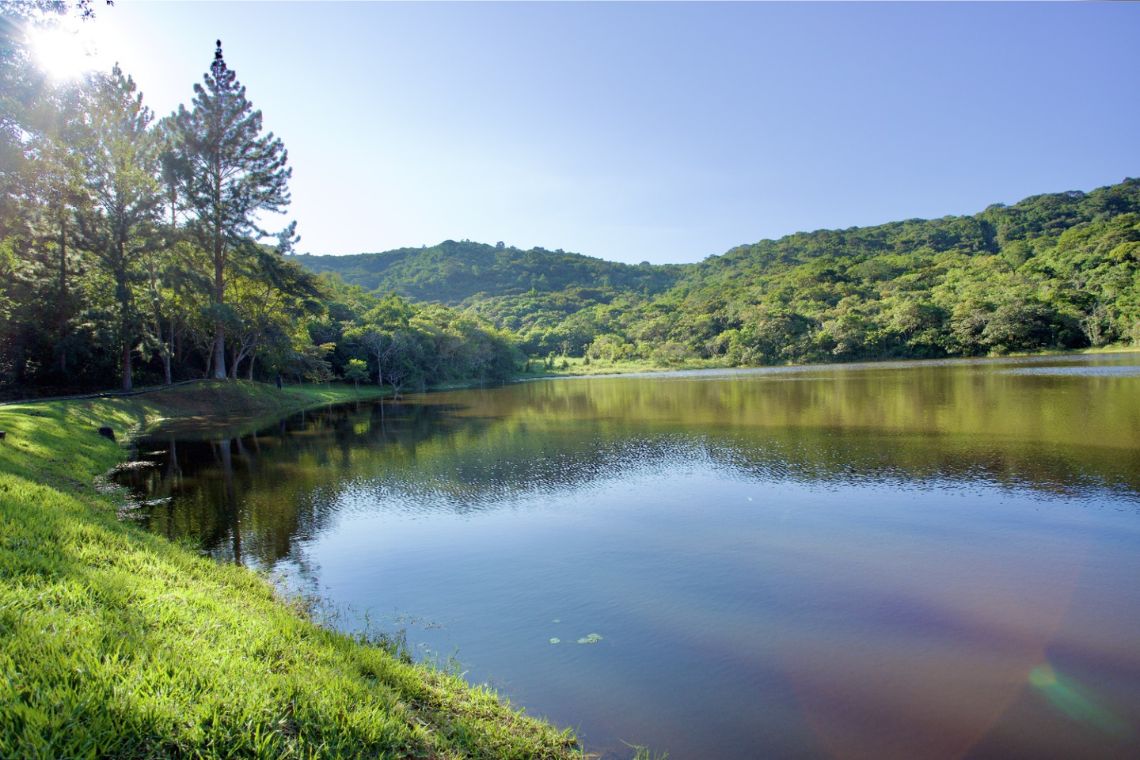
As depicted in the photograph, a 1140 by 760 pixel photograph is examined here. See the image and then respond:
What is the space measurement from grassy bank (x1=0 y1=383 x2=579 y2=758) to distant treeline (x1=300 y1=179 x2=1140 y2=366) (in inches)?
4158

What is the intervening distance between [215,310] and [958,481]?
42.3m

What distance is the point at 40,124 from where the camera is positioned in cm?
1938

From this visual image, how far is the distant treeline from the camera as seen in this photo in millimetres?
88875

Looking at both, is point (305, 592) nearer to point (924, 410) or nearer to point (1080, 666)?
point (1080, 666)

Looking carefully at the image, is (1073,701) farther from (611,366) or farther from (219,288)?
(611,366)

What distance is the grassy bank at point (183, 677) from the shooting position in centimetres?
381

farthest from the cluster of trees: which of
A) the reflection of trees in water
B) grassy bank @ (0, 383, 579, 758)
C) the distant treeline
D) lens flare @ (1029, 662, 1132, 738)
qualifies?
the distant treeline

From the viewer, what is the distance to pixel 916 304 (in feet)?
335

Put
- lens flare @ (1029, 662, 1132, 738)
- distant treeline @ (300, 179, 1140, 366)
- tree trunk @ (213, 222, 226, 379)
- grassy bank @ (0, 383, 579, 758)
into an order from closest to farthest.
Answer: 1. grassy bank @ (0, 383, 579, 758)
2. lens flare @ (1029, 662, 1132, 738)
3. tree trunk @ (213, 222, 226, 379)
4. distant treeline @ (300, 179, 1140, 366)

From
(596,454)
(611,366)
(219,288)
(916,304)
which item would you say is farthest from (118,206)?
(916,304)

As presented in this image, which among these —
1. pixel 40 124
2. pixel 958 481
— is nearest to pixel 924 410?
pixel 958 481

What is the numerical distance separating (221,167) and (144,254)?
881 centimetres

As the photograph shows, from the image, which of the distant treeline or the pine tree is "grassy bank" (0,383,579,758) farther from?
the distant treeline

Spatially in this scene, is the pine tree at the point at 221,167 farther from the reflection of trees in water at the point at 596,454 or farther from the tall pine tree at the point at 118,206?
the reflection of trees in water at the point at 596,454
